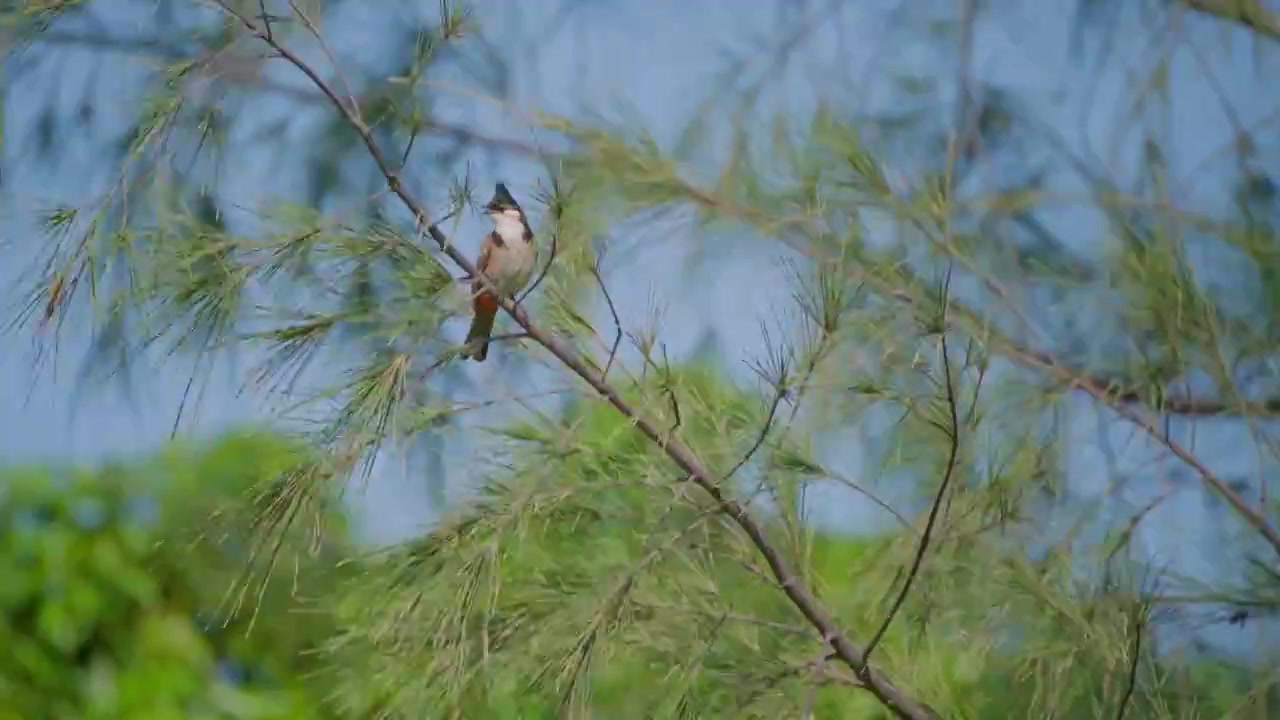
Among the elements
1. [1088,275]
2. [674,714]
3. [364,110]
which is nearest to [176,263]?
[364,110]

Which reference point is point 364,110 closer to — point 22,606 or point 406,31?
point 406,31

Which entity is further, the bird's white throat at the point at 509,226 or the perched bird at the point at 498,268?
the bird's white throat at the point at 509,226

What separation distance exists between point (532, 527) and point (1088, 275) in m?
0.37

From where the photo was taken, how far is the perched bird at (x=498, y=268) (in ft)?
2.78

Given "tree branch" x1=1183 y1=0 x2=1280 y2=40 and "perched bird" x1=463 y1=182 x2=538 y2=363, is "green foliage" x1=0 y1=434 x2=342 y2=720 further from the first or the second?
"tree branch" x1=1183 y1=0 x2=1280 y2=40

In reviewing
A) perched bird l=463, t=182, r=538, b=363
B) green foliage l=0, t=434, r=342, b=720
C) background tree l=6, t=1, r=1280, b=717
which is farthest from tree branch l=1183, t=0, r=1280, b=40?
green foliage l=0, t=434, r=342, b=720

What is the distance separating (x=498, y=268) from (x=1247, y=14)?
430mm

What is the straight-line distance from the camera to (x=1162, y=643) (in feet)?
2.82

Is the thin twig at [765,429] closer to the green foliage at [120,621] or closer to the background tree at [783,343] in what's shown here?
the background tree at [783,343]

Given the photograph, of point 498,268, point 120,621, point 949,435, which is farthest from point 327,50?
point 120,621

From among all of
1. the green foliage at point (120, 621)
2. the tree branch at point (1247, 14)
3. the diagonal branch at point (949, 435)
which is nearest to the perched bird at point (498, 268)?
the diagonal branch at point (949, 435)

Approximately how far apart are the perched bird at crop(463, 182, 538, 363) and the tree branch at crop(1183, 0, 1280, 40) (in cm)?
39

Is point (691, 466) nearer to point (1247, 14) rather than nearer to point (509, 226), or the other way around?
point (509, 226)

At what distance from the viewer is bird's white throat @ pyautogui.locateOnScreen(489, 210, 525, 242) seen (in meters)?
0.97
